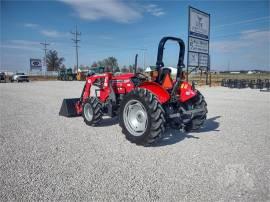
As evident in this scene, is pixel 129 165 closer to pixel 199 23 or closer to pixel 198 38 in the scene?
pixel 198 38

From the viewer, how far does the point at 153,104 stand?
484 cm

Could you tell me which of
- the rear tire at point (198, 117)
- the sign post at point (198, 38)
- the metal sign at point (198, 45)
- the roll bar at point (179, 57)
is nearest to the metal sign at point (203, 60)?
the sign post at point (198, 38)

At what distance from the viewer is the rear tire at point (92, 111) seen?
6634 mm

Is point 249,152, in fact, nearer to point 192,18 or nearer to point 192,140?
point 192,140

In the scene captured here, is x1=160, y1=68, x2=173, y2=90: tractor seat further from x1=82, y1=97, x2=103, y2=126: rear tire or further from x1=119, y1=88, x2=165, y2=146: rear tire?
x1=82, y1=97, x2=103, y2=126: rear tire

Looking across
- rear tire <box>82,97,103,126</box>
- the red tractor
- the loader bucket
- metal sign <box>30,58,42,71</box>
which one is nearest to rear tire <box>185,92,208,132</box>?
the red tractor

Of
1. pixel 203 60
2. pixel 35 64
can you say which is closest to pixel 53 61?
pixel 35 64

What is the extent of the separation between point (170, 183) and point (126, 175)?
675mm

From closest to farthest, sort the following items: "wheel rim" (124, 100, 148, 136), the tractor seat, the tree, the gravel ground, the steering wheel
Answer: the gravel ground
"wheel rim" (124, 100, 148, 136)
the tractor seat
the steering wheel
the tree

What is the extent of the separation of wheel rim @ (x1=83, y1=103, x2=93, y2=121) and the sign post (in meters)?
13.6

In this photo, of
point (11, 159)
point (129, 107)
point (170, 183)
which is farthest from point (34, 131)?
point (170, 183)

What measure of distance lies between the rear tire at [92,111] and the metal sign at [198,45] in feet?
47.0

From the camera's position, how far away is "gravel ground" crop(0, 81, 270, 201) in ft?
10.5

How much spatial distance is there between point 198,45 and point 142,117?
16.5 metres
